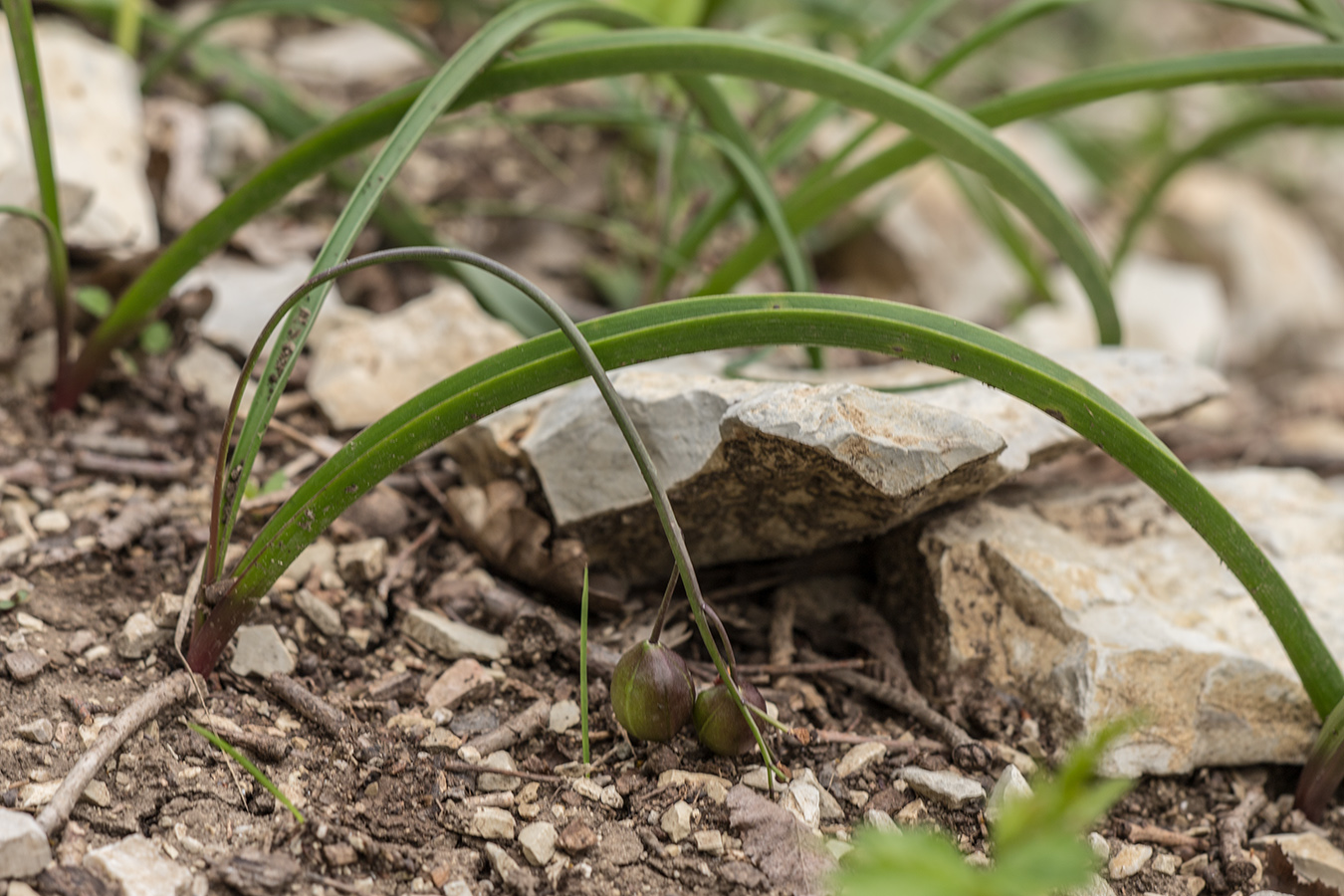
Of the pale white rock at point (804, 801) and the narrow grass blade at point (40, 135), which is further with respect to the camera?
the narrow grass blade at point (40, 135)

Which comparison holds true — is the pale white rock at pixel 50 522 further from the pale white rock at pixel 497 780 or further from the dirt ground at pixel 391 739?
the pale white rock at pixel 497 780

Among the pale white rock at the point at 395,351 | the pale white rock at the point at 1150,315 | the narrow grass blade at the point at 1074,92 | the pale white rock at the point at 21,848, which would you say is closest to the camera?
the pale white rock at the point at 21,848

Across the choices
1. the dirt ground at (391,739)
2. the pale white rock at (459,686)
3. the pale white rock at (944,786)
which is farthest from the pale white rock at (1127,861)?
the pale white rock at (459,686)

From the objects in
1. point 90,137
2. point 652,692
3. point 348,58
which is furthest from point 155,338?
point 348,58

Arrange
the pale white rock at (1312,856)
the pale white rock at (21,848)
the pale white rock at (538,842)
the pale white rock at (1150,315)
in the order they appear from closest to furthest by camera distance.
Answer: the pale white rock at (21,848) < the pale white rock at (538,842) < the pale white rock at (1312,856) < the pale white rock at (1150,315)

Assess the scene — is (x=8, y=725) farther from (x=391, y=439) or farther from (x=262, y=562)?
(x=391, y=439)

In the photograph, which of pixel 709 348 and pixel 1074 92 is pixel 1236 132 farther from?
pixel 709 348
